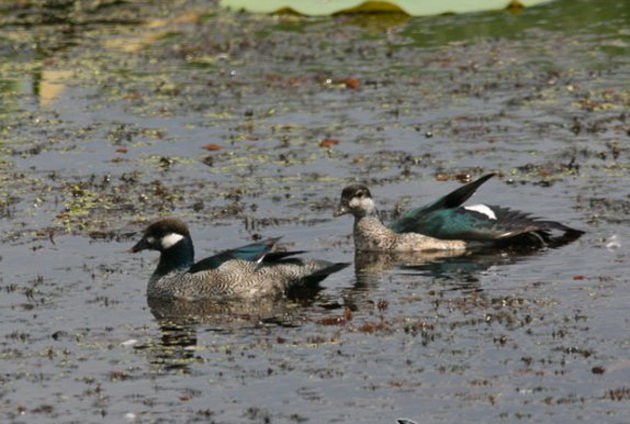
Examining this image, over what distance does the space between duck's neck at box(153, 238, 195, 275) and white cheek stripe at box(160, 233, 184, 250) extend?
0.03 m

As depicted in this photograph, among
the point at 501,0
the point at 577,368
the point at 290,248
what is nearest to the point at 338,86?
the point at 501,0

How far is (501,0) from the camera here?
2498 cm

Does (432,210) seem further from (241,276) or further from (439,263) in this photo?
(241,276)

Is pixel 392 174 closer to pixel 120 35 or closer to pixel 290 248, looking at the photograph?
pixel 290 248

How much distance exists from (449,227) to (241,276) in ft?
8.69

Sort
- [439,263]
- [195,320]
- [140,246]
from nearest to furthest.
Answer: [195,320] → [140,246] → [439,263]

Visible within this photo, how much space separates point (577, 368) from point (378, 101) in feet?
37.3

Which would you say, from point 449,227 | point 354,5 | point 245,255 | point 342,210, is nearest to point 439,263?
point 449,227

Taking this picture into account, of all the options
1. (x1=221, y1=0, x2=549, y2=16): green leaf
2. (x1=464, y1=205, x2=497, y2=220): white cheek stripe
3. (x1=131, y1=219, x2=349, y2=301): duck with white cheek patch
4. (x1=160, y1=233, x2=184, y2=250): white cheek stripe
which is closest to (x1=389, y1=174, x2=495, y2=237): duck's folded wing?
(x1=464, y1=205, x2=497, y2=220): white cheek stripe

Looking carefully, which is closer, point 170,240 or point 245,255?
point 245,255

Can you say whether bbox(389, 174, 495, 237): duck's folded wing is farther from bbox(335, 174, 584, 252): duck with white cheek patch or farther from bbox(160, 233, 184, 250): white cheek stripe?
bbox(160, 233, 184, 250): white cheek stripe

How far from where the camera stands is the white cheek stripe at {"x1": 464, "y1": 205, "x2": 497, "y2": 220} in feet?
52.6

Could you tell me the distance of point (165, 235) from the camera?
14.8 m

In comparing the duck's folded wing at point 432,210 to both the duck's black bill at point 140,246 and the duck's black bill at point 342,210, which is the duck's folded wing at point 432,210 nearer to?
the duck's black bill at point 342,210
